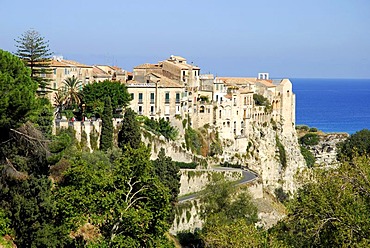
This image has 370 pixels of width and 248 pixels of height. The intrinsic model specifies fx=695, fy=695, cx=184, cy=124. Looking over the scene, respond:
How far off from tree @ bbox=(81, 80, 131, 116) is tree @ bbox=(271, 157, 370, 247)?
28.9 m

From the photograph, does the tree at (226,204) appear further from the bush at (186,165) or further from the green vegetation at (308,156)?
the green vegetation at (308,156)

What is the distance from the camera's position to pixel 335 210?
1013 inches

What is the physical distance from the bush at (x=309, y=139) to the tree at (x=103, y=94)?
186 ft

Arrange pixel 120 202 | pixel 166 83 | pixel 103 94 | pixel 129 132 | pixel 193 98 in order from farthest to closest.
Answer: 1. pixel 193 98
2. pixel 166 83
3. pixel 103 94
4. pixel 129 132
5. pixel 120 202

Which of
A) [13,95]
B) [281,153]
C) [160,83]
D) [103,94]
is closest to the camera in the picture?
[13,95]

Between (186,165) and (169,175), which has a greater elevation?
(169,175)

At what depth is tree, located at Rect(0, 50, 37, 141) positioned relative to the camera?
98.8 feet

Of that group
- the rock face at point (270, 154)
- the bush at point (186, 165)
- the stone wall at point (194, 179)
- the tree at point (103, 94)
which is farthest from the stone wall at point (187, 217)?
the rock face at point (270, 154)

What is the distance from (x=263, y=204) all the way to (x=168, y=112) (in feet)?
39.9

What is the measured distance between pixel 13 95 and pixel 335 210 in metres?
14.5

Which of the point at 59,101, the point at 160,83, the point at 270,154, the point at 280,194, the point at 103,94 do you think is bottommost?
the point at 280,194

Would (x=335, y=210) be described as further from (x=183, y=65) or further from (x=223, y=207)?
(x=183, y=65)

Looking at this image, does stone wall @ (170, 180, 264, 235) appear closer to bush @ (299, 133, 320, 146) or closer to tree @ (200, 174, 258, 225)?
tree @ (200, 174, 258, 225)

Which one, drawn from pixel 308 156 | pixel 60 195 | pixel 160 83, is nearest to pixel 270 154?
pixel 160 83
